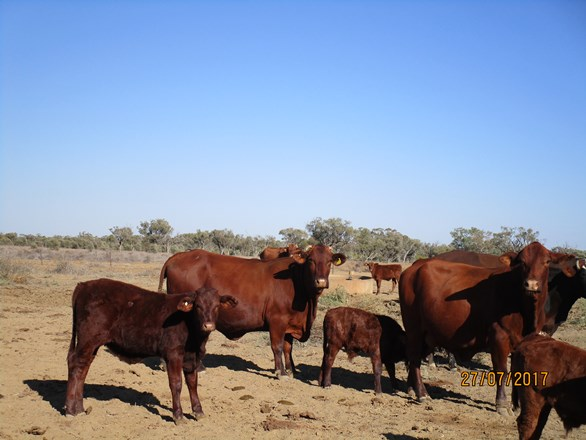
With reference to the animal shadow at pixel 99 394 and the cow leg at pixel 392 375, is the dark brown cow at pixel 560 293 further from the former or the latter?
the animal shadow at pixel 99 394

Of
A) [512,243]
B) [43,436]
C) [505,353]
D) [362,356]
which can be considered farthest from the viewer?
[512,243]

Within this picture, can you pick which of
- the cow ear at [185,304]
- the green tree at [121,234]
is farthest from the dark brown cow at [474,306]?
the green tree at [121,234]

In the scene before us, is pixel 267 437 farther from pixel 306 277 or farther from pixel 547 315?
pixel 547 315

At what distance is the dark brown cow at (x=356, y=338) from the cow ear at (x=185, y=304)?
3121 mm

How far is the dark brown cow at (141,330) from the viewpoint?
24.7 feet

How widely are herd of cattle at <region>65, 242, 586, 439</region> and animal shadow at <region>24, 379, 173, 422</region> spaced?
0.73m

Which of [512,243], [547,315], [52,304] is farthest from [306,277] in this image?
[512,243]

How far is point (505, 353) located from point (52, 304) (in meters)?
14.6

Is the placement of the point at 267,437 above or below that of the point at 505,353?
below

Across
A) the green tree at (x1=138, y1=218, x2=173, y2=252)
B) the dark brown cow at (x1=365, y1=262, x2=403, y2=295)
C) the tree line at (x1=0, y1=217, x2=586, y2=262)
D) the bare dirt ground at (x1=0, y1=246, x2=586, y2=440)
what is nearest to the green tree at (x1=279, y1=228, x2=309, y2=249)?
the tree line at (x1=0, y1=217, x2=586, y2=262)

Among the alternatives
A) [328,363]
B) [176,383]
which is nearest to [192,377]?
[176,383]

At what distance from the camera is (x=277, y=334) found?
34.8 ft

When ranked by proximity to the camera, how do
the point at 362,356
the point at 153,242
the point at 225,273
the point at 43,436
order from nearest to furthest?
the point at 43,436 → the point at 225,273 → the point at 362,356 → the point at 153,242

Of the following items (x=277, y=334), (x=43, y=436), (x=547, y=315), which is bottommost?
(x=43, y=436)
